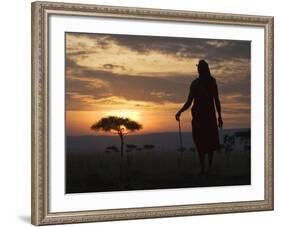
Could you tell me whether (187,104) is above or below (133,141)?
above

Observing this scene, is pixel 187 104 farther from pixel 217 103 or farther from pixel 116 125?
pixel 116 125

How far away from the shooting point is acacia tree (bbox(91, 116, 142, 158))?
10.3ft

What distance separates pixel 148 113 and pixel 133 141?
128 mm

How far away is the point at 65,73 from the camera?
3.05 metres

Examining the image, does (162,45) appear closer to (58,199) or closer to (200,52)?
(200,52)

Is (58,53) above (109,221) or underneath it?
above

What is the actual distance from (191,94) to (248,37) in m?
0.36

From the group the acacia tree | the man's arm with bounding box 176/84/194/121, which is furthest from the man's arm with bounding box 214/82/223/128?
the acacia tree

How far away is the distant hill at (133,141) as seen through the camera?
10.1ft

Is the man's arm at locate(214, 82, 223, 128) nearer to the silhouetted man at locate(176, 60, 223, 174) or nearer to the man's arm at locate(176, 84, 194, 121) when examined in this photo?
the silhouetted man at locate(176, 60, 223, 174)

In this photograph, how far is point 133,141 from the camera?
→ 10.4 feet

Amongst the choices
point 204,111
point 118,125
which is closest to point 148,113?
point 118,125

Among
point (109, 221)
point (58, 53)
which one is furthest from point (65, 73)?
point (109, 221)

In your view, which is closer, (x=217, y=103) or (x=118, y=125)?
(x=118, y=125)
